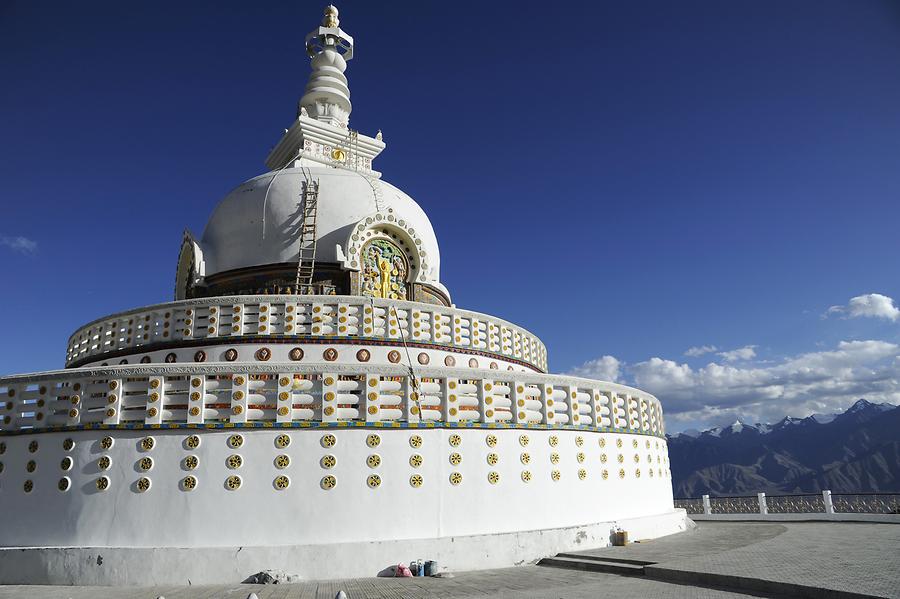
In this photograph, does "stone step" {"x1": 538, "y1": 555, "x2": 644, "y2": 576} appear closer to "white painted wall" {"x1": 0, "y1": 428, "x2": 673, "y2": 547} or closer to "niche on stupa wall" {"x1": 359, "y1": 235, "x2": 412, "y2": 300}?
"white painted wall" {"x1": 0, "y1": 428, "x2": 673, "y2": 547}

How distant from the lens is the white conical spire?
26797 mm

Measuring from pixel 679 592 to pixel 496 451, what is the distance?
12.5 feet

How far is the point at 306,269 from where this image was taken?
57.0ft

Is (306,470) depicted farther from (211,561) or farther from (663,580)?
(663,580)

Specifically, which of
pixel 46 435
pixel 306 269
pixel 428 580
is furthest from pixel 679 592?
pixel 306 269

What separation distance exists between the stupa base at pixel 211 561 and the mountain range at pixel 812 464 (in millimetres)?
163164

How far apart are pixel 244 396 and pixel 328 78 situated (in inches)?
811

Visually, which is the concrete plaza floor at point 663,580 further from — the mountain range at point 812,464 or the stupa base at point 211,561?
the mountain range at point 812,464

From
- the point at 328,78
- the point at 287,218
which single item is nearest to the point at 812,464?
the point at 328,78

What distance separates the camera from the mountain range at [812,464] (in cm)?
14562

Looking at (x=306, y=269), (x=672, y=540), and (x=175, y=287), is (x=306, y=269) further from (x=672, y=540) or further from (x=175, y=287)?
(x=672, y=540)

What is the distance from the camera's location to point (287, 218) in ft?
60.3

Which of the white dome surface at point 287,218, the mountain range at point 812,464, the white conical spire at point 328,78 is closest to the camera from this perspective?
the white dome surface at point 287,218

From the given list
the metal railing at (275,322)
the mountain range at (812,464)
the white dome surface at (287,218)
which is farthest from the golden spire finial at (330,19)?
the mountain range at (812,464)
